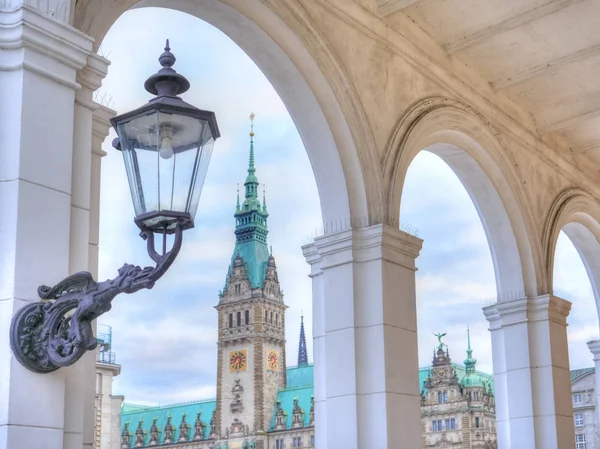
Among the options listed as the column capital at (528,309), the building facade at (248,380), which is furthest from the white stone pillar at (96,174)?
the building facade at (248,380)

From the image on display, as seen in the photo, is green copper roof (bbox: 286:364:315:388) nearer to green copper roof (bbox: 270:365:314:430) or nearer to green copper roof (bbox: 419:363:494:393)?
green copper roof (bbox: 270:365:314:430)

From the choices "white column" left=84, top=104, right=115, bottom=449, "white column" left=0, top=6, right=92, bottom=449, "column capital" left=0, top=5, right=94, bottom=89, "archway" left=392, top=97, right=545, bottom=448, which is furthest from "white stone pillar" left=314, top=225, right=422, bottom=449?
"column capital" left=0, top=5, right=94, bottom=89

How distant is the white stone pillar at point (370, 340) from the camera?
7582 mm

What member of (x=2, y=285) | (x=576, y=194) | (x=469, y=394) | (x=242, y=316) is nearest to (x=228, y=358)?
(x=242, y=316)

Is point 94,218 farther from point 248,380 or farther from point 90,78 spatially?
point 248,380

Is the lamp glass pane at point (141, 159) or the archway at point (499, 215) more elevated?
the archway at point (499, 215)

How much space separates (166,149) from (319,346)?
13.5 ft

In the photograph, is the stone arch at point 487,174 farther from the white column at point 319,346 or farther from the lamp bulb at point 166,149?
the lamp bulb at point 166,149

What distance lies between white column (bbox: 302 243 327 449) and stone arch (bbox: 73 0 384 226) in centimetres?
42

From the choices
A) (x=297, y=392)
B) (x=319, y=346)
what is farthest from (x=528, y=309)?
(x=297, y=392)

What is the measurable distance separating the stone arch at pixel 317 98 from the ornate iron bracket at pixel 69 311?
3.46 m

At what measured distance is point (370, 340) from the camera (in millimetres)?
7766

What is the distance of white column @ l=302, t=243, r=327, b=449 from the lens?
7.88 metres

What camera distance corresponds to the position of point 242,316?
334 ft
